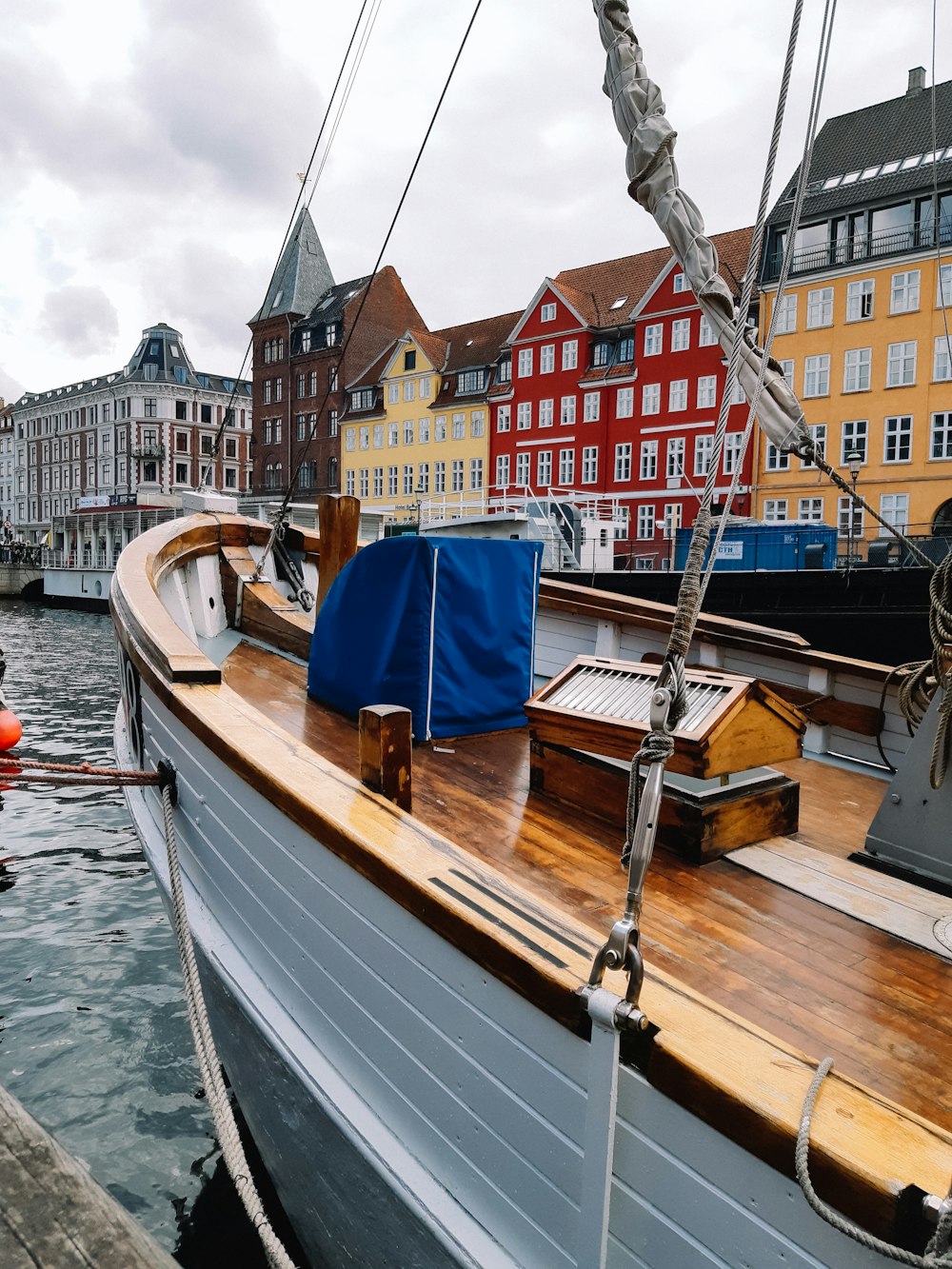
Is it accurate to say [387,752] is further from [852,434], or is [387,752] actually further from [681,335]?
[681,335]

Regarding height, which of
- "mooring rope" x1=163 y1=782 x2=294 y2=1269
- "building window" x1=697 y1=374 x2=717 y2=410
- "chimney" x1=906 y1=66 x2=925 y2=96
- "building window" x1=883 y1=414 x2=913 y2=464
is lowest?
"mooring rope" x1=163 y1=782 x2=294 y2=1269

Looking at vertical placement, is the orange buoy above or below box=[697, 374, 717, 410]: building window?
below

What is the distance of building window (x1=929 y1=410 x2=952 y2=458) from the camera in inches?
1002

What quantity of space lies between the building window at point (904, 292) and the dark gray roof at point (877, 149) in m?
2.28

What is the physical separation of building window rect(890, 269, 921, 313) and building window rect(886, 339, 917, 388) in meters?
0.98

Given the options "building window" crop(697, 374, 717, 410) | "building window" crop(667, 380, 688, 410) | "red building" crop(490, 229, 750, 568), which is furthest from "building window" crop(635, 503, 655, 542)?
"building window" crop(697, 374, 717, 410)

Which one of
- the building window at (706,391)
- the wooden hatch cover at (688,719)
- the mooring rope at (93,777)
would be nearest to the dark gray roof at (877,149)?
the building window at (706,391)

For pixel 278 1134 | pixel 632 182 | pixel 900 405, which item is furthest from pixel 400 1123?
pixel 900 405

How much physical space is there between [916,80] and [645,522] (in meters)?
17.1

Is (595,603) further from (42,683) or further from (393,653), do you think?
(42,683)

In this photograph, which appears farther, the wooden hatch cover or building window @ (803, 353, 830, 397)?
building window @ (803, 353, 830, 397)

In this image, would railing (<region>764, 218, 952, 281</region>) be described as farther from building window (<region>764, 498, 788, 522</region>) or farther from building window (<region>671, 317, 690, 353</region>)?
building window (<region>764, 498, 788, 522</region>)

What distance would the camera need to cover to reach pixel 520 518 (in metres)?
20.3

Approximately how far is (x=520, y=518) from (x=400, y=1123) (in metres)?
18.8
